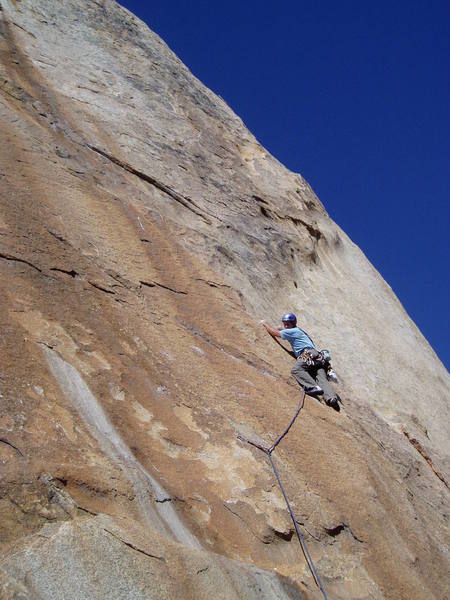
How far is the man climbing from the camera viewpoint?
7777 millimetres

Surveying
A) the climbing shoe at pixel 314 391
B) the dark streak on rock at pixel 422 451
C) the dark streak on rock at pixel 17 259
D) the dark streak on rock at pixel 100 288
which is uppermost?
the dark streak on rock at pixel 17 259

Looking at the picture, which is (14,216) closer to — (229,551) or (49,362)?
(49,362)

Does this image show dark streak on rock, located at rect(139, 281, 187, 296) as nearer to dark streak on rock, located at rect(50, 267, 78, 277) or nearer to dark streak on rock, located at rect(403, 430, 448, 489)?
dark streak on rock, located at rect(50, 267, 78, 277)

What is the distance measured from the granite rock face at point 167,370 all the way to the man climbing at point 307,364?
24 cm

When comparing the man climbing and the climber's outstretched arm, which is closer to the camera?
the man climbing

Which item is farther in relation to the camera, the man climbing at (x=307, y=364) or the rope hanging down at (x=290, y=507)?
the man climbing at (x=307, y=364)

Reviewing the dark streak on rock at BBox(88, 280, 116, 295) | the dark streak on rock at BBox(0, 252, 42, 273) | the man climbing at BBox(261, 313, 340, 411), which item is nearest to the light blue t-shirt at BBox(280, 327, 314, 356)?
the man climbing at BBox(261, 313, 340, 411)

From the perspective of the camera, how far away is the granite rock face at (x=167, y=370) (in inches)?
163

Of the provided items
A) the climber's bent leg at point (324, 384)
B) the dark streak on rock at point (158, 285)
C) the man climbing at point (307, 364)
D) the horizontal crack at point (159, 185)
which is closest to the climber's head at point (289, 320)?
the man climbing at point (307, 364)

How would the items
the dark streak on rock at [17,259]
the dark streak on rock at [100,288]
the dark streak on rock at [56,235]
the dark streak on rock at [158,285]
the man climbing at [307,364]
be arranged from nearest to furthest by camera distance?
the dark streak on rock at [17,259]
the dark streak on rock at [100,288]
the dark streak on rock at [56,235]
the dark streak on rock at [158,285]
the man climbing at [307,364]

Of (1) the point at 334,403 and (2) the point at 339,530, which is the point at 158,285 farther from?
(2) the point at 339,530

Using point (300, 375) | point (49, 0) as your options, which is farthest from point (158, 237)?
point (49, 0)

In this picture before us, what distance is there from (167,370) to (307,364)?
2.49 m

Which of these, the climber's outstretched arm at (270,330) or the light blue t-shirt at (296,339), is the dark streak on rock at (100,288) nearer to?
the climber's outstretched arm at (270,330)
